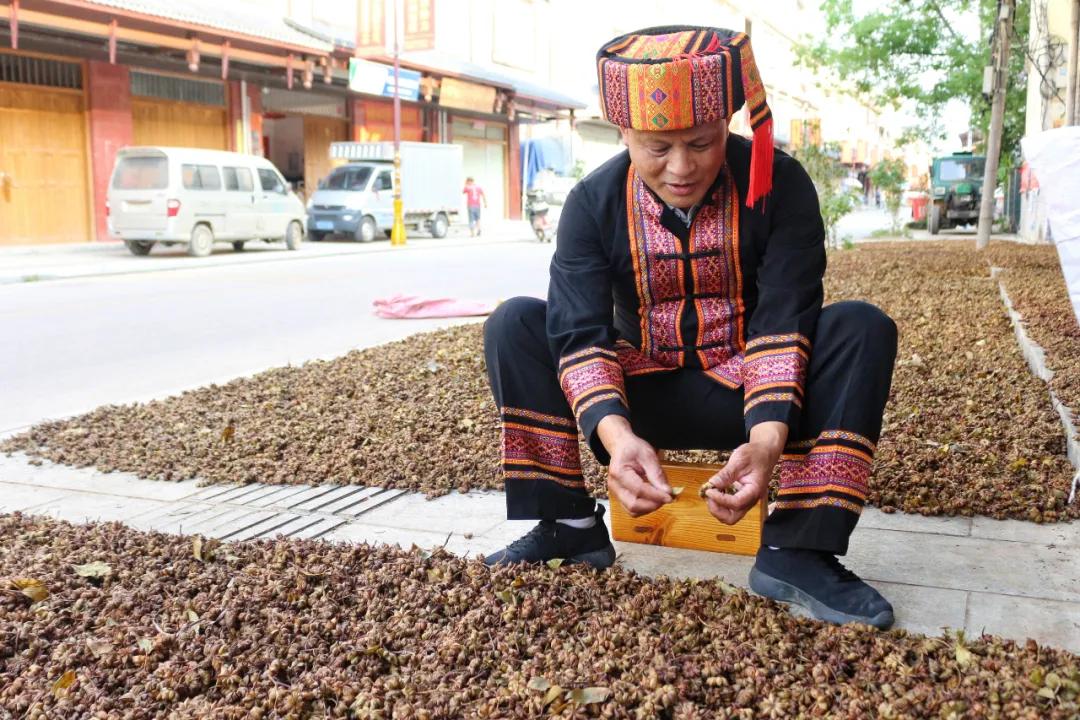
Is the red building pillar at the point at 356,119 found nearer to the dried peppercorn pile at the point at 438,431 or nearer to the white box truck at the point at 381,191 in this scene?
the white box truck at the point at 381,191

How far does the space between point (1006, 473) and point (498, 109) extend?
2827 centimetres

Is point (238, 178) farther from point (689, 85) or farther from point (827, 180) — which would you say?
point (689, 85)

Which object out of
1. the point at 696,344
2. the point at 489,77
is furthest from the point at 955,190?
the point at 696,344

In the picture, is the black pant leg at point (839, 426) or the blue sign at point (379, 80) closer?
the black pant leg at point (839, 426)

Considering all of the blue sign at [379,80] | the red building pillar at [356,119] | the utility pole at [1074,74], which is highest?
the blue sign at [379,80]

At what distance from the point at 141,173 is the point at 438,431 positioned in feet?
44.5

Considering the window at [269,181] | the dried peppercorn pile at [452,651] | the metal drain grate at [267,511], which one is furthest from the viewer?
the window at [269,181]

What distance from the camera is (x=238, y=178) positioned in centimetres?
1758

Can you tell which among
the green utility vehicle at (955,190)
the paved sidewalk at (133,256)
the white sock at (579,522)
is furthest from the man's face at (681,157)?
the green utility vehicle at (955,190)

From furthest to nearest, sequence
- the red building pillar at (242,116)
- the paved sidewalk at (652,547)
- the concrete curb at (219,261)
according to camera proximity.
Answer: the red building pillar at (242,116) < the concrete curb at (219,261) < the paved sidewalk at (652,547)

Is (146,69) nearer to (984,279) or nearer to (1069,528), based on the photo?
(984,279)

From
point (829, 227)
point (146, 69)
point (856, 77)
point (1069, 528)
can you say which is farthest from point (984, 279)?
point (856, 77)

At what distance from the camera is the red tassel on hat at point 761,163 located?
7.66 ft

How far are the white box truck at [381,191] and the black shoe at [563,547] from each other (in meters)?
19.3
